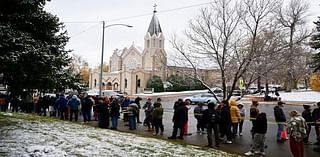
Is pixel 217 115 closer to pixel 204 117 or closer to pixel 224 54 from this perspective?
pixel 204 117

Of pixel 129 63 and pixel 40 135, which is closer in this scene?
pixel 40 135

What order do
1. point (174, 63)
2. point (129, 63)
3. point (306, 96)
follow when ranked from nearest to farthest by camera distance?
point (174, 63) → point (306, 96) → point (129, 63)

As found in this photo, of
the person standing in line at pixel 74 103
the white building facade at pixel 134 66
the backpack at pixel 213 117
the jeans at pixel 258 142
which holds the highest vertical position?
the white building facade at pixel 134 66

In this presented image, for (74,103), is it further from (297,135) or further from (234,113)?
(297,135)

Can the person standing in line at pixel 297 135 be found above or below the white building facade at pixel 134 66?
below

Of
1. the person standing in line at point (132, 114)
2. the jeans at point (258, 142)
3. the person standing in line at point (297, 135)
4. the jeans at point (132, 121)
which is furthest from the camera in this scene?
the jeans at point (132, 121)

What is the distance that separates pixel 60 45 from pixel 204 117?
5934 millimetres

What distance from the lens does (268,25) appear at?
22000 millimetres

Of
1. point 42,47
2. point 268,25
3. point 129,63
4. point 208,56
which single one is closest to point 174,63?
point 208,56

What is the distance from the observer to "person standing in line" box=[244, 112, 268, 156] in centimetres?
1205

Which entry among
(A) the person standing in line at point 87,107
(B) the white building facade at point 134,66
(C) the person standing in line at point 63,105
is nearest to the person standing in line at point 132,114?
(A) the person standing in line at point 87,107

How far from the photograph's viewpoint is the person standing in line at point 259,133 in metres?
12.0

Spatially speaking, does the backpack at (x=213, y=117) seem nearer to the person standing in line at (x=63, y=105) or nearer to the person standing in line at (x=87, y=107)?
the person standing in line at (x=87, y=107)

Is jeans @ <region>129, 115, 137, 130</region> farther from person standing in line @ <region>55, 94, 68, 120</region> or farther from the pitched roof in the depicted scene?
the pitched roof
